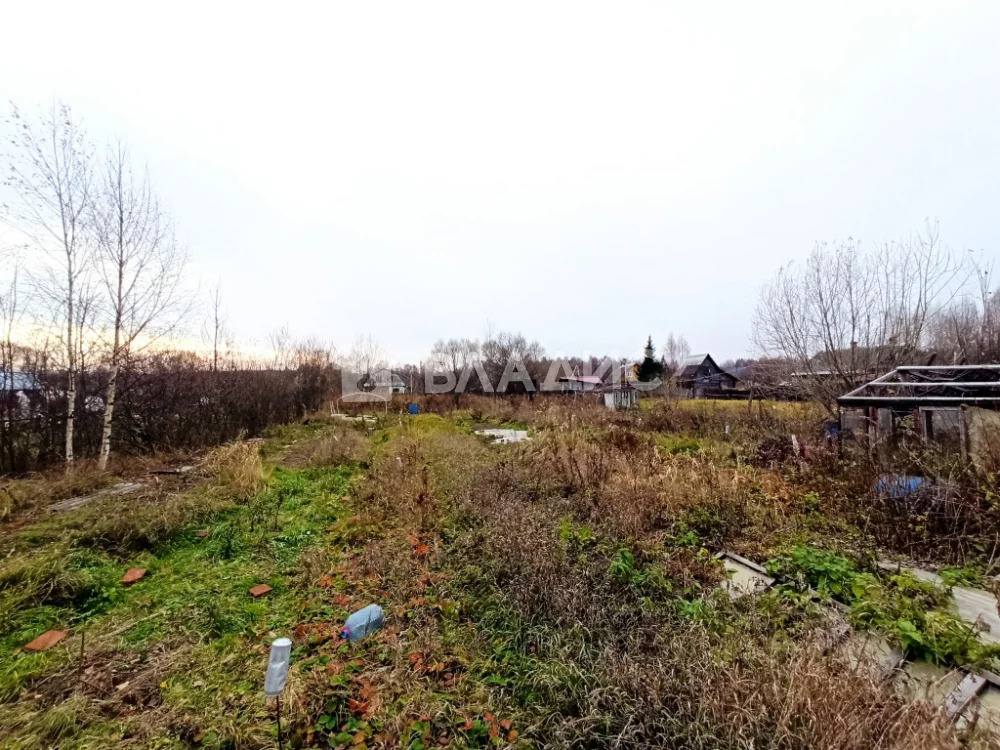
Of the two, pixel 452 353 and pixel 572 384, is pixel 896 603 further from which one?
pixel 452 353

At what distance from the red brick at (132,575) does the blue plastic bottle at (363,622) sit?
76.9 inches

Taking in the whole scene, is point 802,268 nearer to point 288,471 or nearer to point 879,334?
point 879,334

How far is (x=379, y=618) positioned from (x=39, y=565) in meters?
2.67

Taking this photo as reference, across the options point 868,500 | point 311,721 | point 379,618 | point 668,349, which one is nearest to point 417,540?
point 379,618

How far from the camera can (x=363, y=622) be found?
248 centimetres

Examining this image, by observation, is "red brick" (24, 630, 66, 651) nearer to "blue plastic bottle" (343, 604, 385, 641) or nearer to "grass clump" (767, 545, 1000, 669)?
"blue plastic bottle" (343, 604, 385, 641)

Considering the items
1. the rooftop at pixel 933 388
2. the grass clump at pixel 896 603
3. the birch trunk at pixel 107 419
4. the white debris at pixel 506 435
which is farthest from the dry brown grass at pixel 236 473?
the rooftop at pixel 933 388

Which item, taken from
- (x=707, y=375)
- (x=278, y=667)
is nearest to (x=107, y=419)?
(x=278, y=667)

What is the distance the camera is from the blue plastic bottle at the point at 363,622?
2432 millimetres

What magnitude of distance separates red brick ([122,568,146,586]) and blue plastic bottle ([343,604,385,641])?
1.95 metres

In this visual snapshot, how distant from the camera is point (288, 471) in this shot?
6.39 metres

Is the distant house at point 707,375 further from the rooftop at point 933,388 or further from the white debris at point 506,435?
the rooftop at point 933,388

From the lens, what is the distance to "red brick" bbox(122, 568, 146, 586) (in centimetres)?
301

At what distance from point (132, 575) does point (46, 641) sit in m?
0.83
